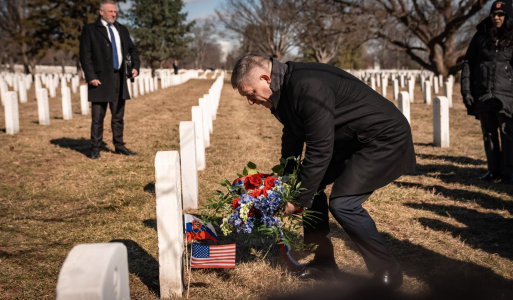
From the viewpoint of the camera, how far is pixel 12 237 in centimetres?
466

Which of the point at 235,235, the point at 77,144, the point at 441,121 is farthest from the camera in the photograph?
the point at 77,144

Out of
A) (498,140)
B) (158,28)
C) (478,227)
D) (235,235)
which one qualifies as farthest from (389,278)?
(158,28)

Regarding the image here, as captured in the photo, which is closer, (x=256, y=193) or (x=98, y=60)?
(x=256, y=193)

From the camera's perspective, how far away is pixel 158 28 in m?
51.0

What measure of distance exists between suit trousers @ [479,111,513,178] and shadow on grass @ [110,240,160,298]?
15.3 feet

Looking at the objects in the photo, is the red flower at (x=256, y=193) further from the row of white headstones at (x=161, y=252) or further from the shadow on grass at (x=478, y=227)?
the shadow on grass at (x=478, y=227)

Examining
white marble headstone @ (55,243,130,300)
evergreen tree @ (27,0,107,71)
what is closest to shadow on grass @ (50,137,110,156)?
white marble headstone @ (55,243,130,300)

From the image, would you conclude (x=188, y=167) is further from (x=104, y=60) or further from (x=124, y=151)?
(x=124, y=151)

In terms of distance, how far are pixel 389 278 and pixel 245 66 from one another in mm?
1773

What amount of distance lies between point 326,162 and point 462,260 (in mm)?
1905

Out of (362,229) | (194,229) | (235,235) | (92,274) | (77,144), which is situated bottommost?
(235,235)

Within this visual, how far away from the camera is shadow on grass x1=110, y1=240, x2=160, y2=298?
146 inches

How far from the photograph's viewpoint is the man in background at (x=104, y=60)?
7.86 m

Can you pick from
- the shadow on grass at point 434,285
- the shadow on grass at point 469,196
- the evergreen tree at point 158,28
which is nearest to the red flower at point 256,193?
the shadow on grass at point 434,285
